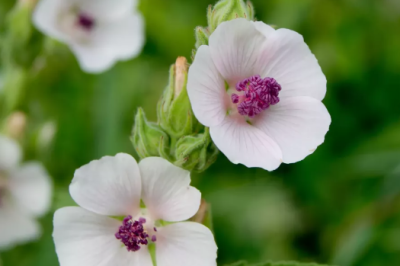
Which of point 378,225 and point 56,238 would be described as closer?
point 56,238

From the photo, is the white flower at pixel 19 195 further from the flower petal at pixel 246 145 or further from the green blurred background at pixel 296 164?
the flower petal at pixel 246 145

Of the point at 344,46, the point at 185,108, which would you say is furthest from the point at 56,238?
the point at 344,46

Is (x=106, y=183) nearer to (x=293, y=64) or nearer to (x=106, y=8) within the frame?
(x=293, y=64)

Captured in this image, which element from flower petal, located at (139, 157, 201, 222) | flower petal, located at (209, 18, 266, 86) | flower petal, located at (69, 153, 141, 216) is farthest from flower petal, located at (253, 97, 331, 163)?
flower petal, located at (69, 153, 141, 216)

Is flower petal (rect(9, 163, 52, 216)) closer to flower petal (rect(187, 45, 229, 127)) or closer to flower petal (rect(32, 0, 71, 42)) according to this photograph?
flower petal (rect(32, 0, 71, 42))

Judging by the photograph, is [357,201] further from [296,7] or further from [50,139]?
[50,139]

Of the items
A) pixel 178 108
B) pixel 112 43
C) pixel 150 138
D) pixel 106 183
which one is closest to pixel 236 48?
pixel 178 108

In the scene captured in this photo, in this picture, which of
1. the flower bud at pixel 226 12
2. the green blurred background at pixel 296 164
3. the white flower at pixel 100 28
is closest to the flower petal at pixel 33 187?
the green blurred background at pixel 296 164
